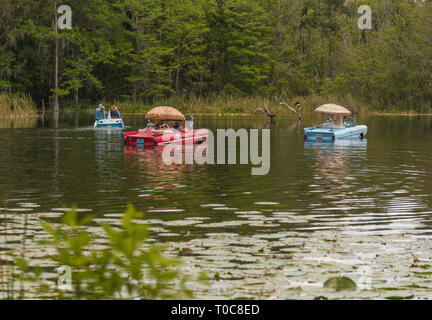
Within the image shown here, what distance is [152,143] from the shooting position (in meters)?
32.8

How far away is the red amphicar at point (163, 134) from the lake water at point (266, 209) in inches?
68.6

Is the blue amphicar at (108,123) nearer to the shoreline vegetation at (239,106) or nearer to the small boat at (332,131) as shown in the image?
the small boat at (332,131)

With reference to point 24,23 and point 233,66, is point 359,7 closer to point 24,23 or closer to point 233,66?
point 233,66

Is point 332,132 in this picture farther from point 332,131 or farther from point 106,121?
point 106,121

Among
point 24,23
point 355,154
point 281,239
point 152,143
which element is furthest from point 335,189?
point 24,23

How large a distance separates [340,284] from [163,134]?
25100 mm

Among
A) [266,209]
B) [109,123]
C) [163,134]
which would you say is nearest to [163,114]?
[163,134]

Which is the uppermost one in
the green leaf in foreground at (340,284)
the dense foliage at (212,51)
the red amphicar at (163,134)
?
the dense foliage at (212,51)

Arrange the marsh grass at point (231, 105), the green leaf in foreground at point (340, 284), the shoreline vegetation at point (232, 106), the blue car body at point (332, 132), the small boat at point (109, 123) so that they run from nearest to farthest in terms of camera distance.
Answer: the green leaf in foreground at point (340, 284), the blue car body at point (332, 132), the small boat at point (109, 123), the shoreline vegetation at point (232, 106), the marsh grass at point (231, 105)

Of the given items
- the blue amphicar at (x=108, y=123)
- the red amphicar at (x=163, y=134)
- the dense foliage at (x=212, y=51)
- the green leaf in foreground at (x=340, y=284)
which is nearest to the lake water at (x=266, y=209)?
the green leaf in foreground at (x=340, y=284)

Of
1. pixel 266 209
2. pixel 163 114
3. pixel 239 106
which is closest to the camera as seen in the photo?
pixel 266 209

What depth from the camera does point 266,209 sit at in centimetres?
1498

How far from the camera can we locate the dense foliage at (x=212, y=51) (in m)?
80.9

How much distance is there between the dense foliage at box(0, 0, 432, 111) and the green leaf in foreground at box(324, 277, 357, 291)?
228 ft
